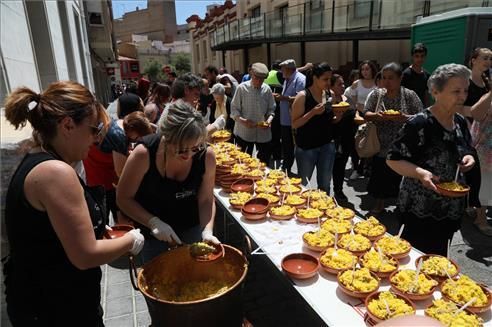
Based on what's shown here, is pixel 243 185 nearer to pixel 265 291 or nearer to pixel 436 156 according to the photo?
pixel 265 291

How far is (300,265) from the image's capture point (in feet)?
6.16

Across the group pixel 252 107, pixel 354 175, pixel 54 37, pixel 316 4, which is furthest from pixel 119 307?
pixel 316 4

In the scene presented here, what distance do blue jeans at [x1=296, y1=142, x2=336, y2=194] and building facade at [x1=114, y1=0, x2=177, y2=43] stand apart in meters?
69.0

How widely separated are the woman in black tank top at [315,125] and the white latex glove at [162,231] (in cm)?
190

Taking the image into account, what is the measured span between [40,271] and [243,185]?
6.45 ft

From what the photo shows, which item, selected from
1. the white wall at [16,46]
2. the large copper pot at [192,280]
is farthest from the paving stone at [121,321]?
the white wall at [16,46]

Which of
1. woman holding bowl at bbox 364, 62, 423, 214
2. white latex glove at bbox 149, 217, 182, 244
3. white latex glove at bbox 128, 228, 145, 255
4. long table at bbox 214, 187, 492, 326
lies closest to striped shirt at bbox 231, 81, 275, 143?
woman holding bowl at bbox 364, 62, 423, 214

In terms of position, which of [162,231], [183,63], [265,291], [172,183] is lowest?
[265,291]

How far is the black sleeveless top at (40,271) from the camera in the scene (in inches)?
49.1

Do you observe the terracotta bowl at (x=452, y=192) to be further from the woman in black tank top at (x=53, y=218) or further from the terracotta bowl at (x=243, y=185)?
the woman in black tank top at (x=53, y=218)

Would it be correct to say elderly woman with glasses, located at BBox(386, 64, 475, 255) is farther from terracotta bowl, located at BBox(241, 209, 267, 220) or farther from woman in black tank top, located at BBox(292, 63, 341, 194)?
woman in black tank top, located at BBox(292, 63, 341, 194)

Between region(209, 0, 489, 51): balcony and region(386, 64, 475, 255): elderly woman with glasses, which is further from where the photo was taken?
region(209, 0, 489, 51): balcony

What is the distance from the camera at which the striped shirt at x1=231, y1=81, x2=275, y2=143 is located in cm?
497

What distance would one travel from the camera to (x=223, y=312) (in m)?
1.43
